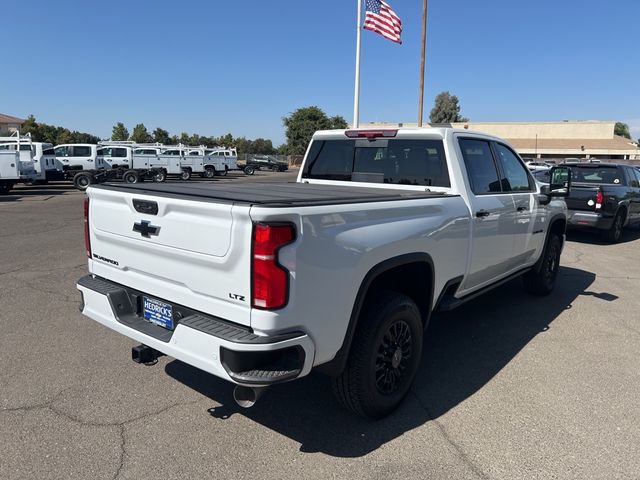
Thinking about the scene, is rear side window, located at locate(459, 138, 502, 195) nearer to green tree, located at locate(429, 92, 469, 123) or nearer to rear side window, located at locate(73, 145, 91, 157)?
rear side window, located at locate(73, 145, 91, 157)

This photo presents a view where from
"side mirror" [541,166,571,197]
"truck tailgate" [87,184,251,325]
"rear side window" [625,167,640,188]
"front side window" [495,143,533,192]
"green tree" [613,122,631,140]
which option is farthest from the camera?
"green tree" [613,122,631,140]

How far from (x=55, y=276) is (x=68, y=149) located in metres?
20.6

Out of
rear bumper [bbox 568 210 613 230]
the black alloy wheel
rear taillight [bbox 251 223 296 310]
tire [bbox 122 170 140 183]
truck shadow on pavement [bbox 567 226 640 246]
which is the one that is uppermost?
rear taillight [bbox 251 223 296 310]

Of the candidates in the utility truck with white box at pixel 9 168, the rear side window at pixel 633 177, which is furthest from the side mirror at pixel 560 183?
the utility truck with white box at pixel 9 168

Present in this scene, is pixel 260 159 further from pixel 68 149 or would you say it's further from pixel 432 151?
pixel 432 151

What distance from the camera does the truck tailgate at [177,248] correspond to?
8.14 ft

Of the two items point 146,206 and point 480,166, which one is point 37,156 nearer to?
point 146,206

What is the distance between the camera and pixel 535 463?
2859mm

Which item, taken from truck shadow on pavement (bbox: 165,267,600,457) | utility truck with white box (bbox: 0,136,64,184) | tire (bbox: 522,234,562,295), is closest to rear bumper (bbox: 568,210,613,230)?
tire (bbox: 522,234,562,295)

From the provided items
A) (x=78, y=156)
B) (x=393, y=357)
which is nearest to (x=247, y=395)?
(x=393, y=357)

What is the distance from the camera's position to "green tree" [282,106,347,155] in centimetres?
6656

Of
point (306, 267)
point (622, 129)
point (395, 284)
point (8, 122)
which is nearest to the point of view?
Result: point (306, 267)

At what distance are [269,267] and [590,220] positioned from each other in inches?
394

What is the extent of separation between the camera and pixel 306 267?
2504 mm
